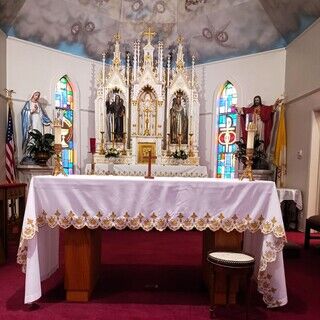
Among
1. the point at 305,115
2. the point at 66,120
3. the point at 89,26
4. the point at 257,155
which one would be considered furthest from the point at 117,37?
the point at 305,115

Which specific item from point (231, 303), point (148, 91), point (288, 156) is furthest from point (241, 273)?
point (148, 91)

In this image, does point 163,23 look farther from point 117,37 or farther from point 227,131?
point 227,131

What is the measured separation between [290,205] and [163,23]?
6.54m

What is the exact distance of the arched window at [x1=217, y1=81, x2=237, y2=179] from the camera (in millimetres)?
9555

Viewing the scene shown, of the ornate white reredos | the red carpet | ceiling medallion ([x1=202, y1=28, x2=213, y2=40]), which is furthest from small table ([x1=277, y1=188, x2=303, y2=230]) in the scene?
ceiling medallion ([x1=202, y1=28, x2=213, y2=40])

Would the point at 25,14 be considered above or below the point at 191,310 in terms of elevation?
above

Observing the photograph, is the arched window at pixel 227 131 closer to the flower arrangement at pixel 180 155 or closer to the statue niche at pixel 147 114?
the flower arrangement at pixel 180 155

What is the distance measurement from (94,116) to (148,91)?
195cm

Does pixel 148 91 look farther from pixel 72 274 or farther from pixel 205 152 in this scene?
pixel 72 274

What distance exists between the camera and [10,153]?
7684 mm

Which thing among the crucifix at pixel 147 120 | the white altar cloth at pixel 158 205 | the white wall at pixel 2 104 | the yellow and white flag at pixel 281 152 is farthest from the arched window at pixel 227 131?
the white altar cloth at pixel 158 205

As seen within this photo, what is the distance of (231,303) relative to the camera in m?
3.20

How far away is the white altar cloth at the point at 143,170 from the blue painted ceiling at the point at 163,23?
3.72 m

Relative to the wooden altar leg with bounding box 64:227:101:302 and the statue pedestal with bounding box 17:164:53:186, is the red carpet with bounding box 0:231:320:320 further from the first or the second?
the statue pedestal with bounding box 17:164:53:186
